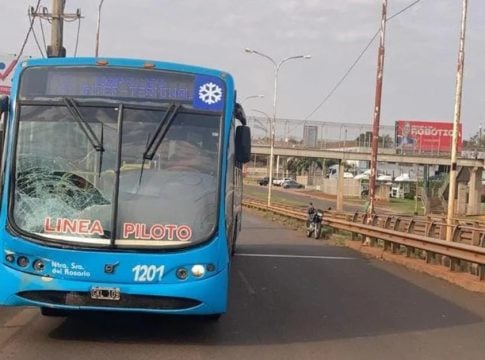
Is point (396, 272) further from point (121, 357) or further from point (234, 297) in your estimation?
point (121, 357)

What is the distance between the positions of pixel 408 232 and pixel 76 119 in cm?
1271

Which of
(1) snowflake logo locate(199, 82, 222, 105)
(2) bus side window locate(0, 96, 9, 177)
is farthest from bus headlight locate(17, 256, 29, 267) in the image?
(1) snowflake logo locate(199, 82, 222, 105)

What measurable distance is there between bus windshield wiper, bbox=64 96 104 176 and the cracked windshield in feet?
0.03

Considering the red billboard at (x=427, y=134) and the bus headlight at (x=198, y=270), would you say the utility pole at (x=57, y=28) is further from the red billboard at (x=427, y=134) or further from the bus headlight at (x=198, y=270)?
the red billboard at (x=427, y=134)

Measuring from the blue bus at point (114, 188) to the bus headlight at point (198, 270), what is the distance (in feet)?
0.03

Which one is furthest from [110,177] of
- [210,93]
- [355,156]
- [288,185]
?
[288,185]

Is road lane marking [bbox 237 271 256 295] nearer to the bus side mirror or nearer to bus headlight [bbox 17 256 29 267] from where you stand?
the bus side mirror

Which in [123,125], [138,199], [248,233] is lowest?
[248,233]

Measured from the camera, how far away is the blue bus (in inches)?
271

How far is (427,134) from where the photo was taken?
279 feet

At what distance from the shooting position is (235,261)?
638 inches

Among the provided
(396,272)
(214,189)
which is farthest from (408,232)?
(214,189)

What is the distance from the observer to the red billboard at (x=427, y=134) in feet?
273

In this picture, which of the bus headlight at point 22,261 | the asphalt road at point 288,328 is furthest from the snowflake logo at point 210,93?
the asphalt road at point 288,328
